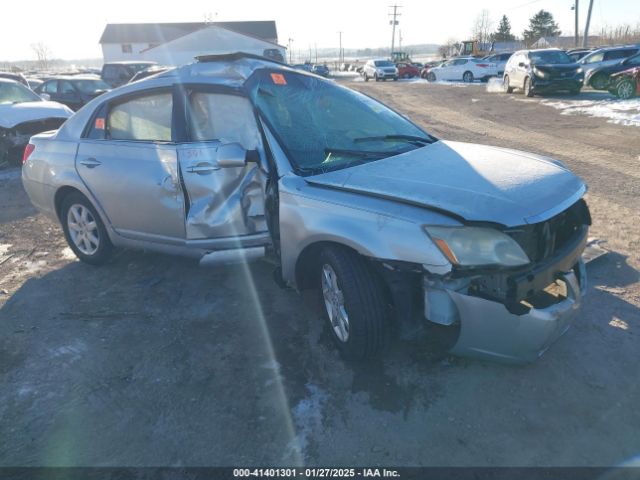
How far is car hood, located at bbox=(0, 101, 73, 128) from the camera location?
29.1 feet

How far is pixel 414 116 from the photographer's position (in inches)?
563

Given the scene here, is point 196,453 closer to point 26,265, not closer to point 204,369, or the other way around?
point 204,369

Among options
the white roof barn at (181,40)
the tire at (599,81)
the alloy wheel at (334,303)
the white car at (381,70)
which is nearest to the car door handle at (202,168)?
the alloy wheel at (334,303)

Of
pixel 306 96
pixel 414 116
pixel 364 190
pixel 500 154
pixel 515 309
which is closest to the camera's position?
pixel 515 309

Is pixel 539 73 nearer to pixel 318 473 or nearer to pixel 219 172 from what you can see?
pixel 219 172

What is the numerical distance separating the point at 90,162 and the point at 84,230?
0.74 metres

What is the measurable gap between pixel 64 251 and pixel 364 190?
4.04 m

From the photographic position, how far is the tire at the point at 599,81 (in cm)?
1705

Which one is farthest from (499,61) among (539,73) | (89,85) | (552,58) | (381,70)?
(89,85)

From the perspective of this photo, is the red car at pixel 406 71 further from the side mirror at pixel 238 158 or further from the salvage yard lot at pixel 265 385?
the side mirror at pixel 238 158

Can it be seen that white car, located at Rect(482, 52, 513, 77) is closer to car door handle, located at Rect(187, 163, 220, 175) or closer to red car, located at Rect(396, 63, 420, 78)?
red car, located at Rect(396, 63, 420, 78)

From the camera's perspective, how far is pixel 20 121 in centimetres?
890

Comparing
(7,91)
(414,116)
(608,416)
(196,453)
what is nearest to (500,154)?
(608,416)

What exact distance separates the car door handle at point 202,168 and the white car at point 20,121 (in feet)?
23.9
